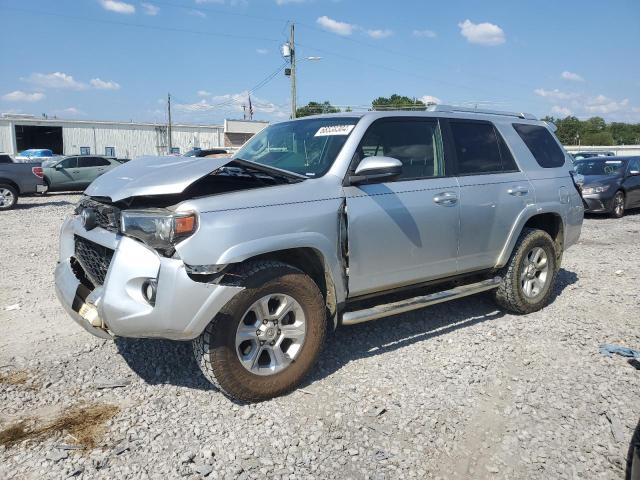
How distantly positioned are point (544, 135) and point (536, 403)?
128 inches

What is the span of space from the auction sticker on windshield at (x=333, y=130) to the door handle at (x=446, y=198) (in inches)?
35.5

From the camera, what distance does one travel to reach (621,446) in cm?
285

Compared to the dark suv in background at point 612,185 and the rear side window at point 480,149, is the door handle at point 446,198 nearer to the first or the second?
the rear side window at point 480,149

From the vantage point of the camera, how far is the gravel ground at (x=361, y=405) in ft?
8.90

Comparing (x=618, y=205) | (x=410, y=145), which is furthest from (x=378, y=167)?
(x=618, y=205)

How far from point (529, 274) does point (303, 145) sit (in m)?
2.73

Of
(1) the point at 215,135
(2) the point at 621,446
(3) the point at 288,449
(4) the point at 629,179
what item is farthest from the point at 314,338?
(1) the point at 215,135

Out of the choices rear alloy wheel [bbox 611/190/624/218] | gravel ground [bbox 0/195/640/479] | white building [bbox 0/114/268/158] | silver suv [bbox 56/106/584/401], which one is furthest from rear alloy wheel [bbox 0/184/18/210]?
white building [bbox 0/114/268/158]

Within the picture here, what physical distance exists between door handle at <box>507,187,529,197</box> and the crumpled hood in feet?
9.06

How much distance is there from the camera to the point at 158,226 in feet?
9.69

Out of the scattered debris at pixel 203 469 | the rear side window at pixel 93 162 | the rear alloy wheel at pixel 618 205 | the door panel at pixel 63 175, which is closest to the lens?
the scattered debris at pixel 203 469

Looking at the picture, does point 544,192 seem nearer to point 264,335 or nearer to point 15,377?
point 264,335

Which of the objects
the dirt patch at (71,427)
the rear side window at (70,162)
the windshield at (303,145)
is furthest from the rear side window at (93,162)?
the dirt patch at (71,427)

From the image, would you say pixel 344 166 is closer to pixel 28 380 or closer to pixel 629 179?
pixel 28 380
